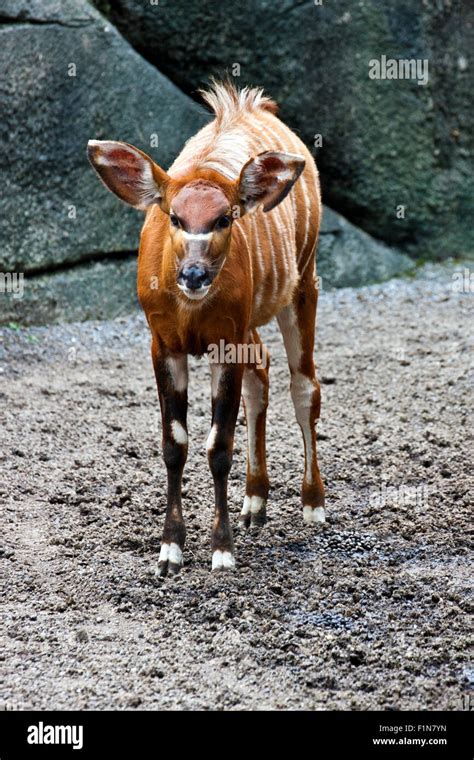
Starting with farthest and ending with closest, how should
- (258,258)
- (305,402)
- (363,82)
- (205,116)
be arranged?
1. (363,82)
2. (205,116)
3. (305,402)
4. (258,258)

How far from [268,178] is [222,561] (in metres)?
1.37

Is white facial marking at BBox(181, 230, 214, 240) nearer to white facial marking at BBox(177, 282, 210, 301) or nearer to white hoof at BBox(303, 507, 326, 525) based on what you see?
white facial marking at BBox(177, 282, 210, 301)

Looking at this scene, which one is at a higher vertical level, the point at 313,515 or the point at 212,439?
the point at 212,439

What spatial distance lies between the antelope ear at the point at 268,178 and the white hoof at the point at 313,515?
1359 mm

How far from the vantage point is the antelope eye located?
144 inches

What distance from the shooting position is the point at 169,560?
3.99 metres

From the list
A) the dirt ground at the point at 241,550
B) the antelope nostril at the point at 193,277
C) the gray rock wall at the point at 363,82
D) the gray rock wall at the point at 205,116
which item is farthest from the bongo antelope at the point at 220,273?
the gray rock wall at the point at 363,82

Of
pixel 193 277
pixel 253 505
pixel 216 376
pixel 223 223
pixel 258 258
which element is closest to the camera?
pixel 193 277

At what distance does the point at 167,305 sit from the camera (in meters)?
3.80

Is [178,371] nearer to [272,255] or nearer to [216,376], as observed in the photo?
[216,376]

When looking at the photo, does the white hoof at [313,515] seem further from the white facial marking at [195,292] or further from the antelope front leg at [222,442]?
the white facial marking at [195,292]

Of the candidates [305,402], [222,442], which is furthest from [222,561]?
[305,402]

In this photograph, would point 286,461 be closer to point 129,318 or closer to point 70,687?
point 70,687

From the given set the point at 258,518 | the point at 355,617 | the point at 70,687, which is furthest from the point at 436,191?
the point at 70,687
